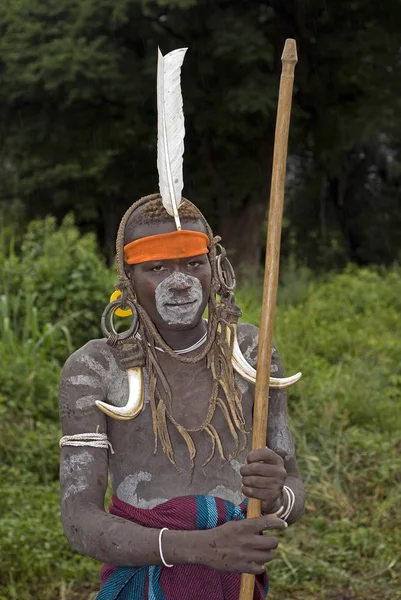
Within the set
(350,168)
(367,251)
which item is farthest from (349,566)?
(350,168)

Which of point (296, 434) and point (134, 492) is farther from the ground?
point (134, 492)

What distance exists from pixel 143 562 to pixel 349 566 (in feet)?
11.0

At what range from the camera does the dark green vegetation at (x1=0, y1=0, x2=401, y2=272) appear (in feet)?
46.0

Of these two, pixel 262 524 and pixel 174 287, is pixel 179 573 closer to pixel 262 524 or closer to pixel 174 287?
pixel 262 524

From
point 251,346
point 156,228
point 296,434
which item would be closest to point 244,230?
point 296,434

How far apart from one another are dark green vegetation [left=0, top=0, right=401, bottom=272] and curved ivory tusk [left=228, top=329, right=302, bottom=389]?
438 inches

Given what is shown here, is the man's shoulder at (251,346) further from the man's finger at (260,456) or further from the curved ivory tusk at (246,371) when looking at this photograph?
the man's finger at (260,456)

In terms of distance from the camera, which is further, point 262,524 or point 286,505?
point 286,505

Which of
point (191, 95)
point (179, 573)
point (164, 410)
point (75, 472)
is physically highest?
point (191, 95)

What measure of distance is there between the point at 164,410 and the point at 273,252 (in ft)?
1.68

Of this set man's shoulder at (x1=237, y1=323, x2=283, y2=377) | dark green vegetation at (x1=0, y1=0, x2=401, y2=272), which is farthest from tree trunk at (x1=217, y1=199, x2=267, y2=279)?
man's shoulder at (x1=237, y1=323, x2=283, y2=377)

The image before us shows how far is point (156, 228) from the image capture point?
7.88 feet

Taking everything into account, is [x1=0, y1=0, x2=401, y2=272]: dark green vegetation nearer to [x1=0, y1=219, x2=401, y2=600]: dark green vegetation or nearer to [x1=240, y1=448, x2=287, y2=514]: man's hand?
[x1=0, y1=219, x2=401, y2=600]: dark green vegetation

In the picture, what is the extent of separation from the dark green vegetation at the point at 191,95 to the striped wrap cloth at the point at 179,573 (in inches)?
447
